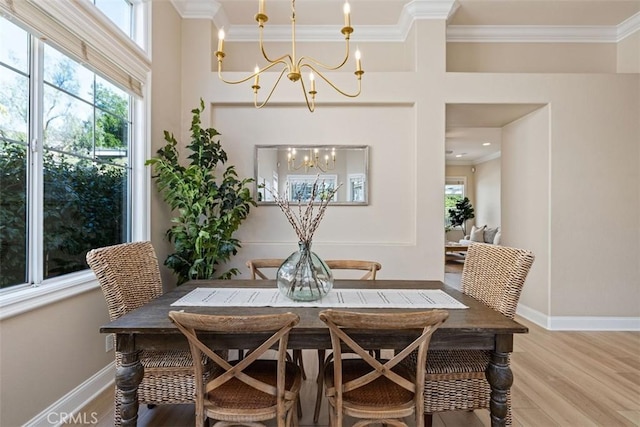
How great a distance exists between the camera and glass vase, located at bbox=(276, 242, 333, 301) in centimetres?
166

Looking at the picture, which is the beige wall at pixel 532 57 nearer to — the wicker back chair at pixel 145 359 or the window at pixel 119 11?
the window at pixel 119 11

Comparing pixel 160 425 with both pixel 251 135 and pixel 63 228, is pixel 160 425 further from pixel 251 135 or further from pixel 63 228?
pixel 251 135

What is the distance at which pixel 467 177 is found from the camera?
954cm

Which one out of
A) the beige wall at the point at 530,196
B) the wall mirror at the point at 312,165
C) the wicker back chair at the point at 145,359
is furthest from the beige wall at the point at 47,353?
the beige wall at the point at 530,196

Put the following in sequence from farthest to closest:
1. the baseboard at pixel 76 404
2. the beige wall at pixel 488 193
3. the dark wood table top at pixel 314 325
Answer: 1. the beige wall at pixel 488 193
2. the baseboard at pixel 76 404
3. the dark wood table top at pixel 314 325

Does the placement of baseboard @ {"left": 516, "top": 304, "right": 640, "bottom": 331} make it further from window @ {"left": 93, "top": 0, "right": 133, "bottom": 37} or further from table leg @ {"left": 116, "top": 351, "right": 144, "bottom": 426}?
window @ {"left": 93, "top": 0, "right": 133, "bottom": 37}

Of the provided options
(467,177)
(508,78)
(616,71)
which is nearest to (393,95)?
(508,78)

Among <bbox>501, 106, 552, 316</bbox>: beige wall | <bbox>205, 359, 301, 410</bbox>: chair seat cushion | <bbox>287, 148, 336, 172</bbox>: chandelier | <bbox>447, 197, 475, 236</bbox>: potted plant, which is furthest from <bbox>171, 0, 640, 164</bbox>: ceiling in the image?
<bbox>447, 197, 475, 236</bbox>: potted plant

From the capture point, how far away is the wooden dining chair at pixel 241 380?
1133 millimetres

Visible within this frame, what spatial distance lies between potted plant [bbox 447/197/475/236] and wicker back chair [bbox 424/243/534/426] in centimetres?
755

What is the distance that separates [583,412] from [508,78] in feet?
9.82

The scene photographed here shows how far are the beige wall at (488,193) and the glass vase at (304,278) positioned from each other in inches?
306

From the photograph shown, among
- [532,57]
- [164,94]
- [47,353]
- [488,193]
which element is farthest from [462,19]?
[488,193]

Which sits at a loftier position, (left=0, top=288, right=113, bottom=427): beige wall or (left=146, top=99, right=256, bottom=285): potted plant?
(left=146, top=99, right=256, bottom=285): potted plant
